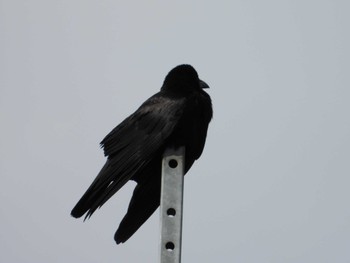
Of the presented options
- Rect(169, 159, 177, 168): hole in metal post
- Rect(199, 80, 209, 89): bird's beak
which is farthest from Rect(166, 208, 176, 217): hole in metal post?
Rect(199, 80, 209, 89): bird's beak

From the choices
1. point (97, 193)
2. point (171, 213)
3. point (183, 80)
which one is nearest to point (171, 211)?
point (171, 213)

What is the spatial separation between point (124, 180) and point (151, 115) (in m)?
1.12

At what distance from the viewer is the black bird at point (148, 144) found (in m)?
7.74

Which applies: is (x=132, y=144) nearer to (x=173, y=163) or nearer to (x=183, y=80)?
(x=183, y=80)

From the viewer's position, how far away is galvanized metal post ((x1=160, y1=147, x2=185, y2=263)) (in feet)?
19.1

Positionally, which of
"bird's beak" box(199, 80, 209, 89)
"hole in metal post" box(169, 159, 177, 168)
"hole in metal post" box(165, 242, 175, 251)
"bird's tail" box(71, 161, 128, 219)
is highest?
"bird's beak" box(199, 80, 209, 89)

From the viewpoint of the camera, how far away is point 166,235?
19.5ft

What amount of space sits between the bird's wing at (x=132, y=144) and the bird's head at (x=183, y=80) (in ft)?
0.60

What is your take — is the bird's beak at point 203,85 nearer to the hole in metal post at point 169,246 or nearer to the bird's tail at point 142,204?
the bird's tail at point 142,204

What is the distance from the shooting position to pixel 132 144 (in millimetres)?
8273

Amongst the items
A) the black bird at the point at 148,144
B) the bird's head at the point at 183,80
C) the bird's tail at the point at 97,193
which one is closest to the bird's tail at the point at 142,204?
the black bird at the point at 148,144

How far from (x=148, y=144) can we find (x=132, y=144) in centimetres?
27

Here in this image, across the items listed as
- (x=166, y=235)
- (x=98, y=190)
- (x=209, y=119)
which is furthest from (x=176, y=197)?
(x=209, y=119)

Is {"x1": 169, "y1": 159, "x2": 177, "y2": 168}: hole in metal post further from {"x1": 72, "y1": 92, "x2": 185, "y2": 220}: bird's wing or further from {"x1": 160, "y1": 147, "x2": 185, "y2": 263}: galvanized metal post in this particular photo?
{"x1": 72, "y1": 92, "x2": 185, "y2": 220}: bird's wing
